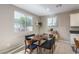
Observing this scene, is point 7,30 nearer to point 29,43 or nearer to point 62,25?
point 29,43

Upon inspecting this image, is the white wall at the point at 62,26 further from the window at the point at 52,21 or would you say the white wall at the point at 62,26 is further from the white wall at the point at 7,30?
the white wall at the point at 7,30

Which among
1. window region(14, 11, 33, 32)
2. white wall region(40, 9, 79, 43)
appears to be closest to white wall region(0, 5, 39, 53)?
window region(14, 11, 33, 32)

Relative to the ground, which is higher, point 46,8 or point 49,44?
point 46,8

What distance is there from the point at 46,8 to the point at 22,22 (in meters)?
0.49

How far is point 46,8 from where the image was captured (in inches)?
56.1

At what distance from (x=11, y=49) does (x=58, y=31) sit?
2.94 ft

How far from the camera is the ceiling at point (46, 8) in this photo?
132 centimetres

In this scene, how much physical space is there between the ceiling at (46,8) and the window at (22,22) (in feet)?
0.47

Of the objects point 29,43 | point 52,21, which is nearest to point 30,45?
point 29,43

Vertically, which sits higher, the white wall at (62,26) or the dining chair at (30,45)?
the white wall at (62,26)

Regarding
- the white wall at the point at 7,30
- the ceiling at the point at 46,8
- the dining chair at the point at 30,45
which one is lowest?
the dining chair at the point at 30,45

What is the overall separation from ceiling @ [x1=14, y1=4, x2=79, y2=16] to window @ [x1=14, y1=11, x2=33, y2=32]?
0.14 metres

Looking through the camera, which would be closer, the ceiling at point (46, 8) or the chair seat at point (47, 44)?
the ceiling at point (46, 8)

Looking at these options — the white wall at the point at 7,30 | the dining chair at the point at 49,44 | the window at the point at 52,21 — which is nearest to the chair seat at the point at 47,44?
the dining chair at the point at 49,44
